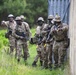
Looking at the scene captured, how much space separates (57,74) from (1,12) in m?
36.7

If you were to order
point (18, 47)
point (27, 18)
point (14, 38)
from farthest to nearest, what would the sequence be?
1. point (27, 18)
2. point (14, 38)
3. point (18, 47)

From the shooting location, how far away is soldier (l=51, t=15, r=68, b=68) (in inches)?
506

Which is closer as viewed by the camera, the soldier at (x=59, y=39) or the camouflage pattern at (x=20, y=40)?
the soldier at (x=59, y=39)

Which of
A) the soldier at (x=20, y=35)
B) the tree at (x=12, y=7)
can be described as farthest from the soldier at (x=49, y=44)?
the tree at (x=12, y=7)

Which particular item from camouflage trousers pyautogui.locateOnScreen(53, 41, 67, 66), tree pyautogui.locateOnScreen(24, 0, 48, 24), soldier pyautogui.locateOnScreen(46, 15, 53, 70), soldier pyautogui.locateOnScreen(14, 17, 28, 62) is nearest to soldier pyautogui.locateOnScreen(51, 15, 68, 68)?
camouflage trousers pyautogui.locateOnScreen(53, 41, 67, 66)

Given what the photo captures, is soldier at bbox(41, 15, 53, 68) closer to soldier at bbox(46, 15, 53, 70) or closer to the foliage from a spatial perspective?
soldier at bbox(46, 15, 53, 70)

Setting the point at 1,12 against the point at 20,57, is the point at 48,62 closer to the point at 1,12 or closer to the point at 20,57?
the point at 20,57

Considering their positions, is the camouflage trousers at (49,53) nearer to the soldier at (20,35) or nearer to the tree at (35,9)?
the soldier at (20,35)

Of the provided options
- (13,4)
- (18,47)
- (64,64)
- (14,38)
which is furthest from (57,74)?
(13,4)

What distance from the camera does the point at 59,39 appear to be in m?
13.1

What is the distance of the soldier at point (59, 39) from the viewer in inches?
506

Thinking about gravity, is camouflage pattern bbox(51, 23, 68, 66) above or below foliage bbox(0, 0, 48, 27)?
above

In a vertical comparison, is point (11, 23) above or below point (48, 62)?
above

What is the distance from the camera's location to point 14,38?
A: 16.5m
